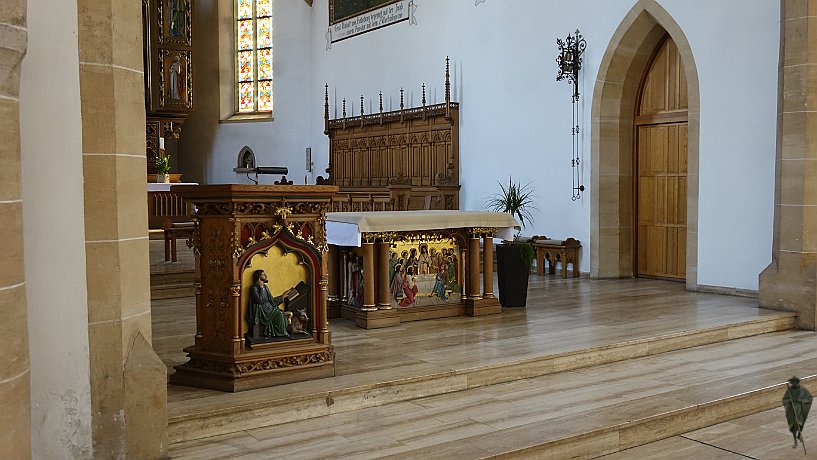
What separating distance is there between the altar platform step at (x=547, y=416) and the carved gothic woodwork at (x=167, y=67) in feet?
42.4

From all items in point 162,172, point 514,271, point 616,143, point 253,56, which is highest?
point 253,56

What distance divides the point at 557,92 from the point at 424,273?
4.23 meters

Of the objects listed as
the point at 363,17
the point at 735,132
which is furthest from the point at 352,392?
the point at 363,17

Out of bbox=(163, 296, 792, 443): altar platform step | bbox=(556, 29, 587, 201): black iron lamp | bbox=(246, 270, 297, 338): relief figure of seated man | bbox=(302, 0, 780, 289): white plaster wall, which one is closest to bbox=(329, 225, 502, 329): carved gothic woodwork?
bbox=(163, 296, 792, 443): altar platform step

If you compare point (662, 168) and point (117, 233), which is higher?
point (662, 168)

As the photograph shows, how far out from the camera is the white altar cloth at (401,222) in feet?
20.5

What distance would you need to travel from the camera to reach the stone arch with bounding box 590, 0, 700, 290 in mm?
9383

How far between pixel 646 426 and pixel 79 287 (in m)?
3.00

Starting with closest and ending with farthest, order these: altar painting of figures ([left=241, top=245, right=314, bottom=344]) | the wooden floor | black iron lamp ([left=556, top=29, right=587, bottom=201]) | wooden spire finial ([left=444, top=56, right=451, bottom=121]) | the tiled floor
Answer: the wooden floor < the tiled floor < altar painting of figures ([left=241, top=245, right=314, bottom=344]) < black iron lamp ([left=556, top=29, right=587, bottom=201]) < wooden spire finial ([left=444, top=56, right=451, bottom=121])

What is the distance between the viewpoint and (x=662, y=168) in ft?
31.3

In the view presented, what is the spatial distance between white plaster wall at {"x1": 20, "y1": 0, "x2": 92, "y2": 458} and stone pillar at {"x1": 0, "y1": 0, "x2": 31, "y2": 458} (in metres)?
0.64

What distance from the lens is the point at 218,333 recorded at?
4637 mm

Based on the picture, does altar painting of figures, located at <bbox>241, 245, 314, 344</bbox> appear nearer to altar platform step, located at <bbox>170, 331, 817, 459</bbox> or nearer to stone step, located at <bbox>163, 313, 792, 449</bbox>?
stone step, located at <bbox>163, 313, 792, 449</bbox>

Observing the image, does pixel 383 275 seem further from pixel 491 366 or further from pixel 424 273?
pixel 491 366
